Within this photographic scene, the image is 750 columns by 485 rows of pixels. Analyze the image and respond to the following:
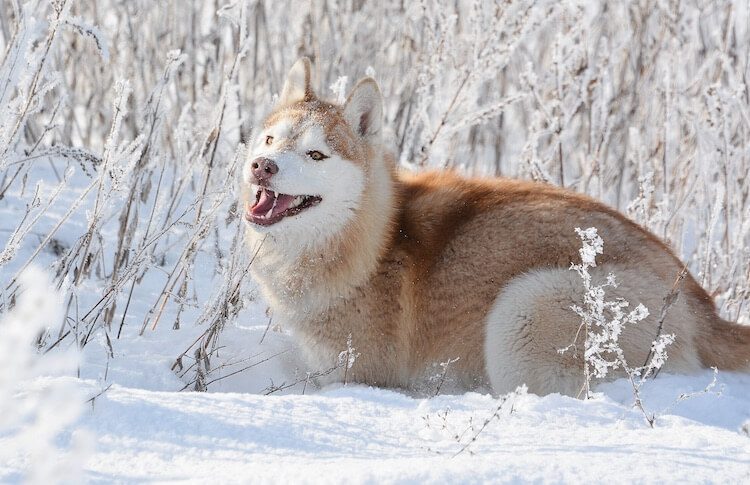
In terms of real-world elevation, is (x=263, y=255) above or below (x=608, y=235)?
below

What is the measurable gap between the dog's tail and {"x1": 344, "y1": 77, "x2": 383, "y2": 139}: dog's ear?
193cm

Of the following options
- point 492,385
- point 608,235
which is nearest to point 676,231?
point 608,235

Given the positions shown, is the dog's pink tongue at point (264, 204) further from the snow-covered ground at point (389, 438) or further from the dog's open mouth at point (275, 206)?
the snow-covered ground at point (389, 438)

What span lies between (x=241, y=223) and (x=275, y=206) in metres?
0.27

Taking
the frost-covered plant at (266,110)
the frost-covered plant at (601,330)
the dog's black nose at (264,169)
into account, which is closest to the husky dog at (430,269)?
the dog's black nose at (264,169)

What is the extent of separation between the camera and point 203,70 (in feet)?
23.8

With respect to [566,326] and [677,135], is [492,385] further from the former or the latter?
[677,135]

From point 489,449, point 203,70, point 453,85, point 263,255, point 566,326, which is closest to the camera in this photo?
point 489,449

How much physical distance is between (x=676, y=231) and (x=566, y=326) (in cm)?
282

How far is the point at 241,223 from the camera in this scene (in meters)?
4.15

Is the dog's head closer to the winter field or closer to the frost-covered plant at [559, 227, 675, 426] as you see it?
the winter field

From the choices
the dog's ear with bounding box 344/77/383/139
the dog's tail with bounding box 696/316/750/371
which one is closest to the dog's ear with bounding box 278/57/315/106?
the dog's ear with bounding box 344/77/383/139

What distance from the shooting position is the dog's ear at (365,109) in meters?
4.29

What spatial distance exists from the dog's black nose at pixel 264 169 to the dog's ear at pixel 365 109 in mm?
680
